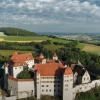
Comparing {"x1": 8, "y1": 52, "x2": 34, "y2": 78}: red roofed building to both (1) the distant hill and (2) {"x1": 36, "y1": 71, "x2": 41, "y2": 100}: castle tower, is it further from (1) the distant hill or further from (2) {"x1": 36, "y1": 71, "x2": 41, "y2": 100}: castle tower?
(1) the distant hill

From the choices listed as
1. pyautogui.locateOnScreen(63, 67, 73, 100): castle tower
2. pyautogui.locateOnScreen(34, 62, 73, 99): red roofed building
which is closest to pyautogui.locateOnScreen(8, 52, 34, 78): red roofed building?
pyautogui.locateOnScreen(34, 62, 73, 99): red roofed building

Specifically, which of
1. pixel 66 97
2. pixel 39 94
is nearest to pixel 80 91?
pixel 66 97

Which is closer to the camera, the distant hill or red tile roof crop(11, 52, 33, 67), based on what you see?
red tile roof crop(11, 52, 33, 67)

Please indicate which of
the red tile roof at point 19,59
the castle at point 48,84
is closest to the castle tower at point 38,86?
the castle at point 48,84

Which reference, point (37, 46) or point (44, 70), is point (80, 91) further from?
point (37, 46)

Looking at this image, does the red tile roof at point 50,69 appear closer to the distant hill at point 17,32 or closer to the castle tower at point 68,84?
the castle tower at point 68,84
